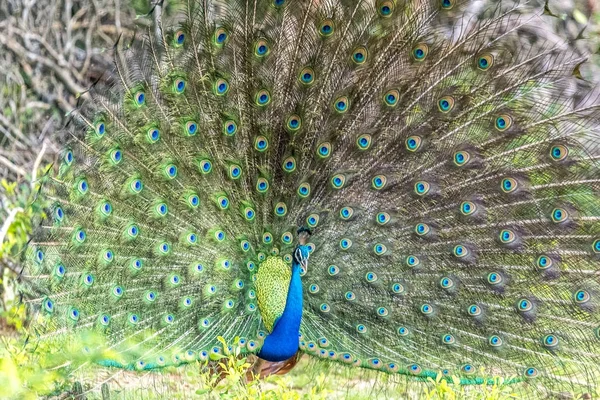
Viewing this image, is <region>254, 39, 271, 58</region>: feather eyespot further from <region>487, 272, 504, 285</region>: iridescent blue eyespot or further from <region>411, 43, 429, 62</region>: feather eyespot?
<region>487, 272, 504, 285</region>: iridescent blue eyespot

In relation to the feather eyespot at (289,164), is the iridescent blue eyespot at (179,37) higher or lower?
higher

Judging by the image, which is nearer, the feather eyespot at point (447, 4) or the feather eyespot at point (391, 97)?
the feather eyespot at point (447, 4)

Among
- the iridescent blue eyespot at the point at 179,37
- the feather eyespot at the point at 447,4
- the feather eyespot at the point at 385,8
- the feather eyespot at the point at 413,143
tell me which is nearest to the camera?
the feather eyespot at the point at 447,4

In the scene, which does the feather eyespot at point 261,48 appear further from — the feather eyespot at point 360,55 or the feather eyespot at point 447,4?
the feather eyespot at point 447,4

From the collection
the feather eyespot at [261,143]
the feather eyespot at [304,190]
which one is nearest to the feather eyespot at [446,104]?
the feather eyespot at [304,190]

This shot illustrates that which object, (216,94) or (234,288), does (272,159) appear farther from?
(234,288)

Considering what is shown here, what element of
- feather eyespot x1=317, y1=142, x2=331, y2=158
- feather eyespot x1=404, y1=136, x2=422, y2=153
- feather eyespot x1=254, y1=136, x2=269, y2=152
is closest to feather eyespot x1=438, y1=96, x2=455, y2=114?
feather eyespot x1=404, y1=136, x2=422, y2=153
